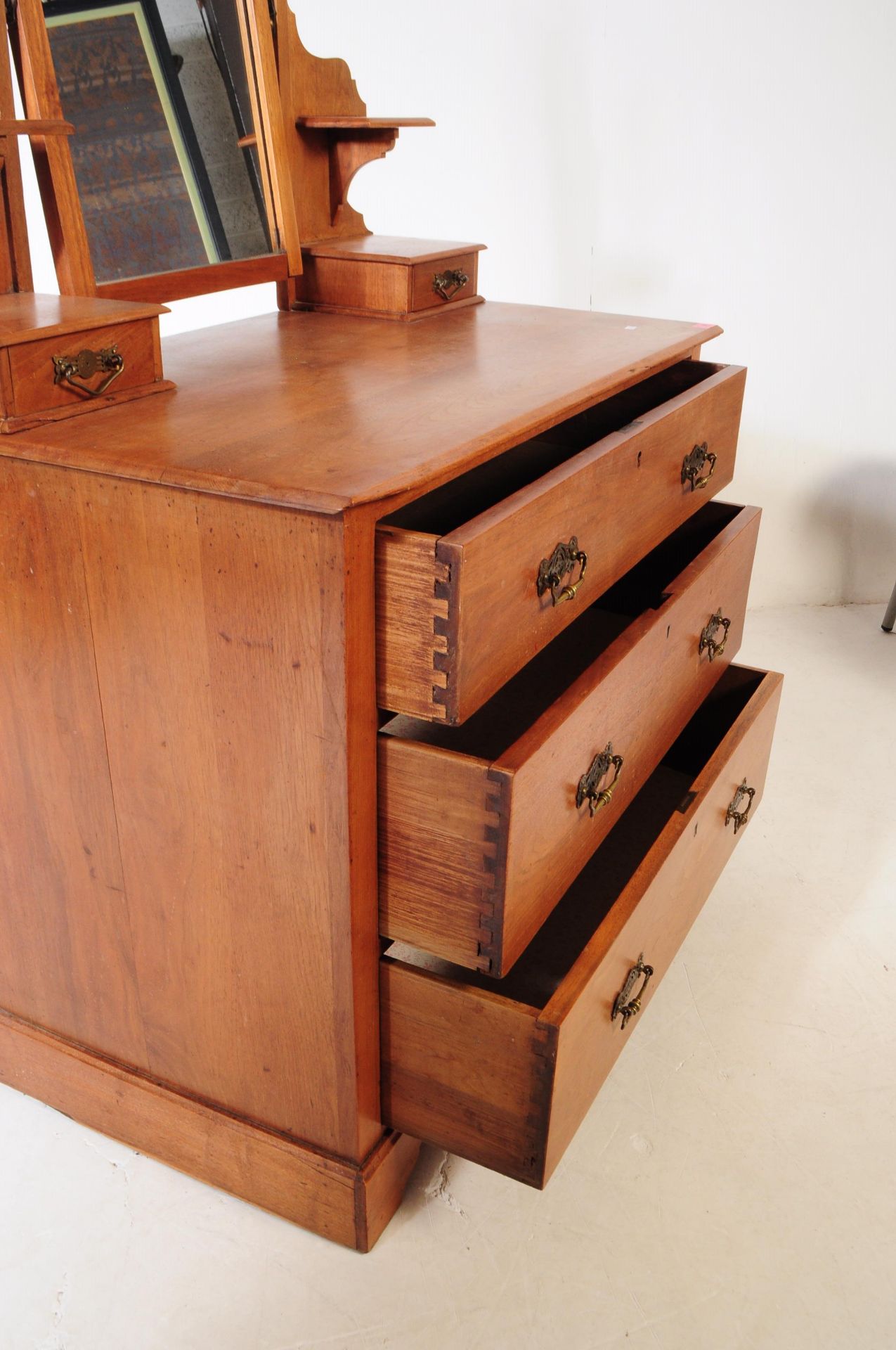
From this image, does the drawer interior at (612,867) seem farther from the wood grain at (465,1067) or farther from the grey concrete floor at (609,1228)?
the grey concrete floor at (609,1228)

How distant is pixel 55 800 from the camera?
1.18 meters

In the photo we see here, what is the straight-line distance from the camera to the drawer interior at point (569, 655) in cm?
140

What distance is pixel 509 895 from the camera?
103 centimetres

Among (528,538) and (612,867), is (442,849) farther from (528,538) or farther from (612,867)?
(612,867)

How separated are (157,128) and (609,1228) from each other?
1333 mm

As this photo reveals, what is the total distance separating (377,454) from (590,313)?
913 mm

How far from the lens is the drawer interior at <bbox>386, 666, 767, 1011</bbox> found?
132 cm

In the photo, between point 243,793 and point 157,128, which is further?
point 157,128

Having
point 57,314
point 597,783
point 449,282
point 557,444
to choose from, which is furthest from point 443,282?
point 597,783

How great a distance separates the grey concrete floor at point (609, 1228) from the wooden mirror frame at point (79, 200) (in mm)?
982

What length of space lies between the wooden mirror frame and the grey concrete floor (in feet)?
3.22

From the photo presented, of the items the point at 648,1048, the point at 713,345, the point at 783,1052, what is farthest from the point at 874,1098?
the point at 713,345

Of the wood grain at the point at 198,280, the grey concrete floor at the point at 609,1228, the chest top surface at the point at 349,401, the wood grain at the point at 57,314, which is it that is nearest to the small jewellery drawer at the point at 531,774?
the chest top surface at the point at 349,401

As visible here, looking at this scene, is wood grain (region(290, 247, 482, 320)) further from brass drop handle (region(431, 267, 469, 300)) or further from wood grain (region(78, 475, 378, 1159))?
wood grain (region(78, 475, 378, 1159))
